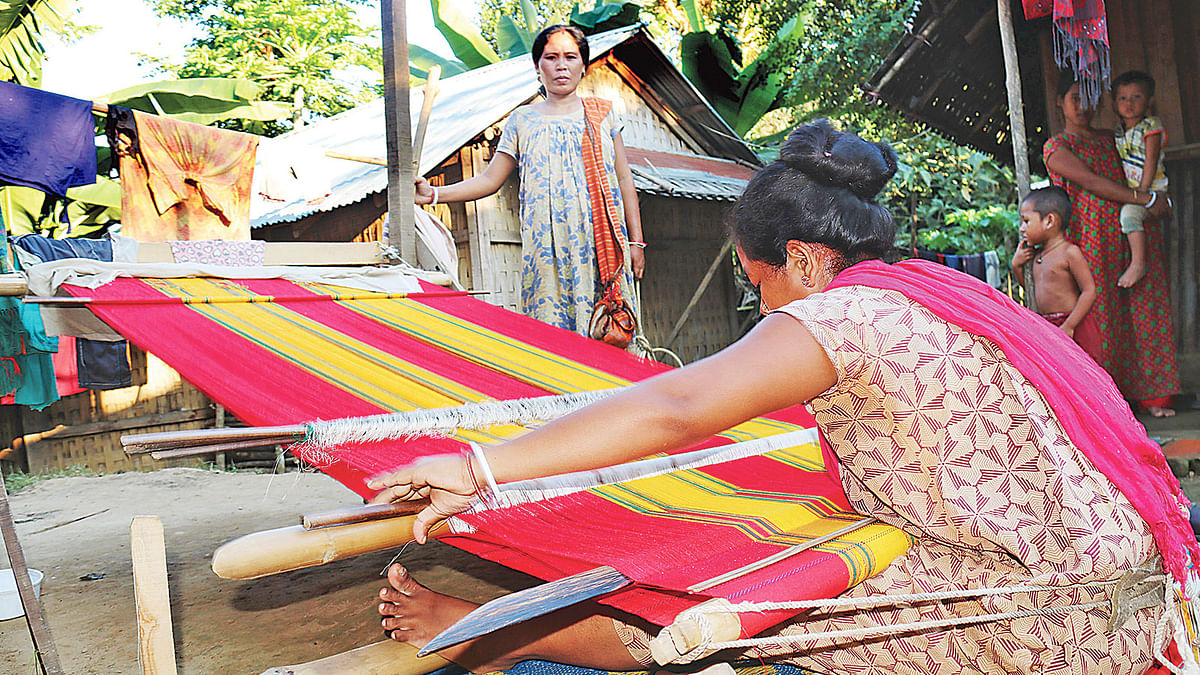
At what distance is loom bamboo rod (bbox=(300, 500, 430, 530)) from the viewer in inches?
40.2

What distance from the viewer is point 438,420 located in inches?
59.7

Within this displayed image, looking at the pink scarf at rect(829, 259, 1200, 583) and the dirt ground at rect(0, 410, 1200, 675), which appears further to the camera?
the dirt ground at rect(0, 410, 1200, 675)

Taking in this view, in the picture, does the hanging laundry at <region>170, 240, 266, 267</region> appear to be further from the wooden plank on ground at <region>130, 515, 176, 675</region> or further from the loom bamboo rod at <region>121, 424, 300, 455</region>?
the wooden plank on ground at <region>130, 515, 176, 675</region>

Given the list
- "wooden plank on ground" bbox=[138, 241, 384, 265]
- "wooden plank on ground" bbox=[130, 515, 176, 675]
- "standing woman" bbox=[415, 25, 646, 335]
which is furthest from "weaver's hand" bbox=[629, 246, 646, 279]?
"wooden plank on ground" bbox=[130, 515, 176, 675]

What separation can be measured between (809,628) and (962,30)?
14.0 ft

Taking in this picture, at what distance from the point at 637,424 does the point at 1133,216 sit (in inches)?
149

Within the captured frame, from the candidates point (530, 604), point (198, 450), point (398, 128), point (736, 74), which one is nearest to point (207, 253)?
point (398, 128)

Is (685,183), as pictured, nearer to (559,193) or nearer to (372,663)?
(559,193)

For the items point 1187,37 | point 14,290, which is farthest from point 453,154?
point 1187,37

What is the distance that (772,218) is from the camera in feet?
4.13

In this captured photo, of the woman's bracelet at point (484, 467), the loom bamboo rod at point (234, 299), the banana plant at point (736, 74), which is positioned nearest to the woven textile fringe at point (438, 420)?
the woman's bracelet at point (484, 467)

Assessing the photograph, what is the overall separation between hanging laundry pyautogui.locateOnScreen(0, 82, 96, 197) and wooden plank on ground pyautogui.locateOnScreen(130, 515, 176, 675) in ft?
11.3

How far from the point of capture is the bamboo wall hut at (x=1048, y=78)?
4105 millimetres

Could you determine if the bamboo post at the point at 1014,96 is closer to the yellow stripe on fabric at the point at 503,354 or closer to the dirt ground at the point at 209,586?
the dirt ground at the point at 209,586
